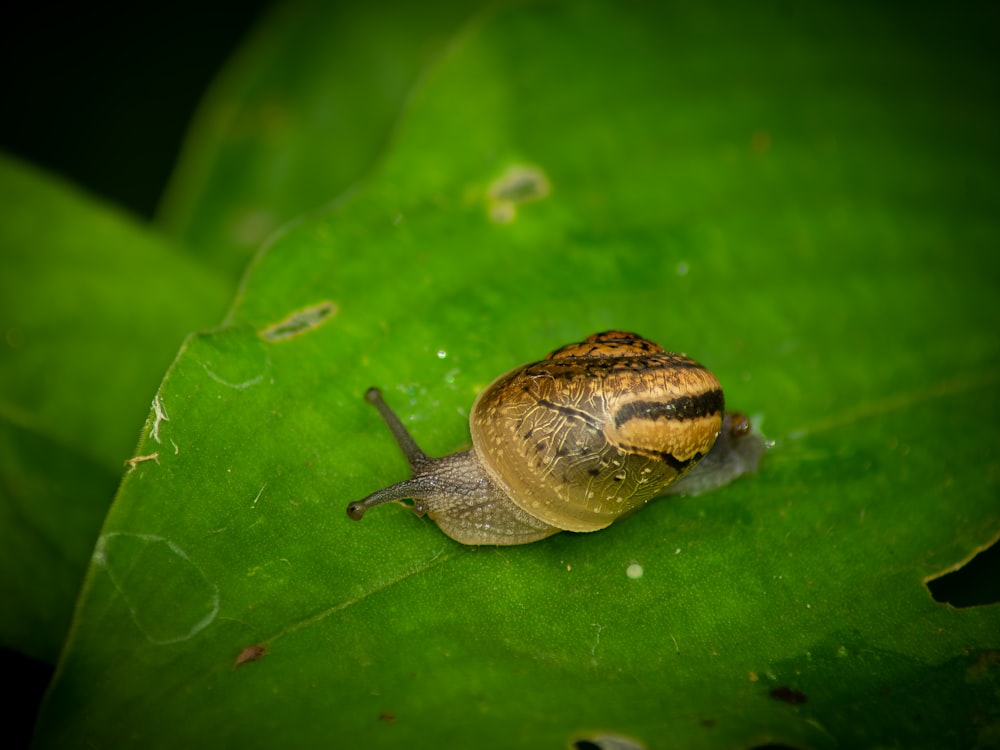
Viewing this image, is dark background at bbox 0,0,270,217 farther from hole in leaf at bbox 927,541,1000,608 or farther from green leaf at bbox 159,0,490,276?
hole in leaf at bbox 927,541,1000,608

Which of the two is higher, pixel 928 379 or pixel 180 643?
pixel 180 643

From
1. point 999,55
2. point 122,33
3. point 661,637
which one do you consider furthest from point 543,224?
point 122,33

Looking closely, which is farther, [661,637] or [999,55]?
[999,55]

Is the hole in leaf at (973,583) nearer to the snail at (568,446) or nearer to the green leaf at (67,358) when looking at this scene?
the snail at (568,446)

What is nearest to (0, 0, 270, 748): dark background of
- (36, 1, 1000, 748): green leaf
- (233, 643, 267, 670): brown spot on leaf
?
(36, 1, 1000, 748): green leaf

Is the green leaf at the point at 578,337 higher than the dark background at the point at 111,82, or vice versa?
the dark background at the point at 111,82

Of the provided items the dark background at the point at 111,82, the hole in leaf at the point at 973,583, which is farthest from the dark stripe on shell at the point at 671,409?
the dark background at the point at 111,82

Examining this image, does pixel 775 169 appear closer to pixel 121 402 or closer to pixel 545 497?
pixel 545 497
